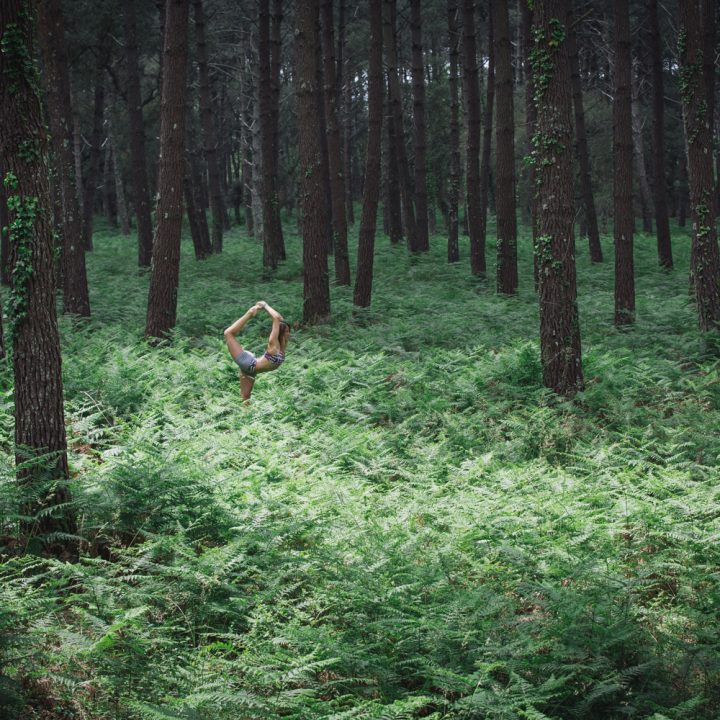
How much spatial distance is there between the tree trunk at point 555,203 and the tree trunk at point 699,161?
3.89 meters

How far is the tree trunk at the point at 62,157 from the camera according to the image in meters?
15.2

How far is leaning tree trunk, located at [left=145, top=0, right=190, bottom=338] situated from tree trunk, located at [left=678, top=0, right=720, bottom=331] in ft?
28.6

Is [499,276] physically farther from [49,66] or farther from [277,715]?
[277,715]

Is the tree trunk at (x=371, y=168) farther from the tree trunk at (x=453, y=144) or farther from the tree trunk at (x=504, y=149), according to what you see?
the tree trunk at (x=453, y=144)

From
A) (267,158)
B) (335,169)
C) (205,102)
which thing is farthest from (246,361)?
A: (205,102)

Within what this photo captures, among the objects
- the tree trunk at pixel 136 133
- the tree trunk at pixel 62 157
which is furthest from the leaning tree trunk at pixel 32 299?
the tree trunk at pixel 136 133

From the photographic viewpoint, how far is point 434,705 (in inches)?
189

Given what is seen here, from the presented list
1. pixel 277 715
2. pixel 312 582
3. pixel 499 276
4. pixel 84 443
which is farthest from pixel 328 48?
pixel 277 715

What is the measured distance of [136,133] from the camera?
24.1 m

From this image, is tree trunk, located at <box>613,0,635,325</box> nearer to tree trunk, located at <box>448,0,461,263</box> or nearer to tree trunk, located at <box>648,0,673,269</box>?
tree trunk, located at <box>648,0,673,269</box>

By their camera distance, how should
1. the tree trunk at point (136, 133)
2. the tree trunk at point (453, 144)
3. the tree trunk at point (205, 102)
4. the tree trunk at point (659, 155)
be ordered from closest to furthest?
the tree trunk at point (659, 155) → the tree trunk at point (136, 133) → the tree trunk at point (205, 102) → the tree trunk at point (453, 144)

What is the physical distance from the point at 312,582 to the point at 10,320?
10.2 ft

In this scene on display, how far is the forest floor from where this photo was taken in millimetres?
4645

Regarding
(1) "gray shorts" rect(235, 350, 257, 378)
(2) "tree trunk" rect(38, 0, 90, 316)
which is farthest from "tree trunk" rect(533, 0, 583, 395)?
(2) "tree trunk" rect(38, 0, 90, 316)
